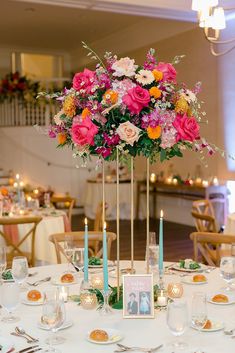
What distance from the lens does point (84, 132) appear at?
2.03 metres

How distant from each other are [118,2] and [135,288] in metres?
5.77

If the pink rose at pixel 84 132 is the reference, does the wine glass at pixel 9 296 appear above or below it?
below

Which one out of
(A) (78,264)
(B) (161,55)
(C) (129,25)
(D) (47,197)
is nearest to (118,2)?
(D) (47,197)

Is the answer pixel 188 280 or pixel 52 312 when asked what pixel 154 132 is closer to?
pixel 52 312

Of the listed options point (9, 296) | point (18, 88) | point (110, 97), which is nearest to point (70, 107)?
point (110, 97)

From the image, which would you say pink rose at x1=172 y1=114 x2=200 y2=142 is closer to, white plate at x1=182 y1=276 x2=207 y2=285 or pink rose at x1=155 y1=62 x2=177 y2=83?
pink rose at x1=155 y1=62 x2=177 y2=83

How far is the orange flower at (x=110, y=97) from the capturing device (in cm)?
201

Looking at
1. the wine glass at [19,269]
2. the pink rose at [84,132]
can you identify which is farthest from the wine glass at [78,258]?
the pink rose at [84,132]

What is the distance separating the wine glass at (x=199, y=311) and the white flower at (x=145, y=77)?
2.71 ft

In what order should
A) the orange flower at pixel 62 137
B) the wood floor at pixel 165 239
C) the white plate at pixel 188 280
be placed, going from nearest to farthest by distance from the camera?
the orange flower at pixel 62 137 → the white plate at pixel 188 280 → the wood floor at pixel 165 239

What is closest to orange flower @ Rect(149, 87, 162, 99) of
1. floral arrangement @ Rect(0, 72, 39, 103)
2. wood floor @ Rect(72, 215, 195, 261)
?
wood floor @ Rect(72, 215, 195, 261)

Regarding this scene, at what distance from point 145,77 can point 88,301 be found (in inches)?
38.5

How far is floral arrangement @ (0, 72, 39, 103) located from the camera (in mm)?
11812

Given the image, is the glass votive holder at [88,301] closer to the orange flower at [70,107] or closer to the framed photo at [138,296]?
the framed photo at [138,296]
